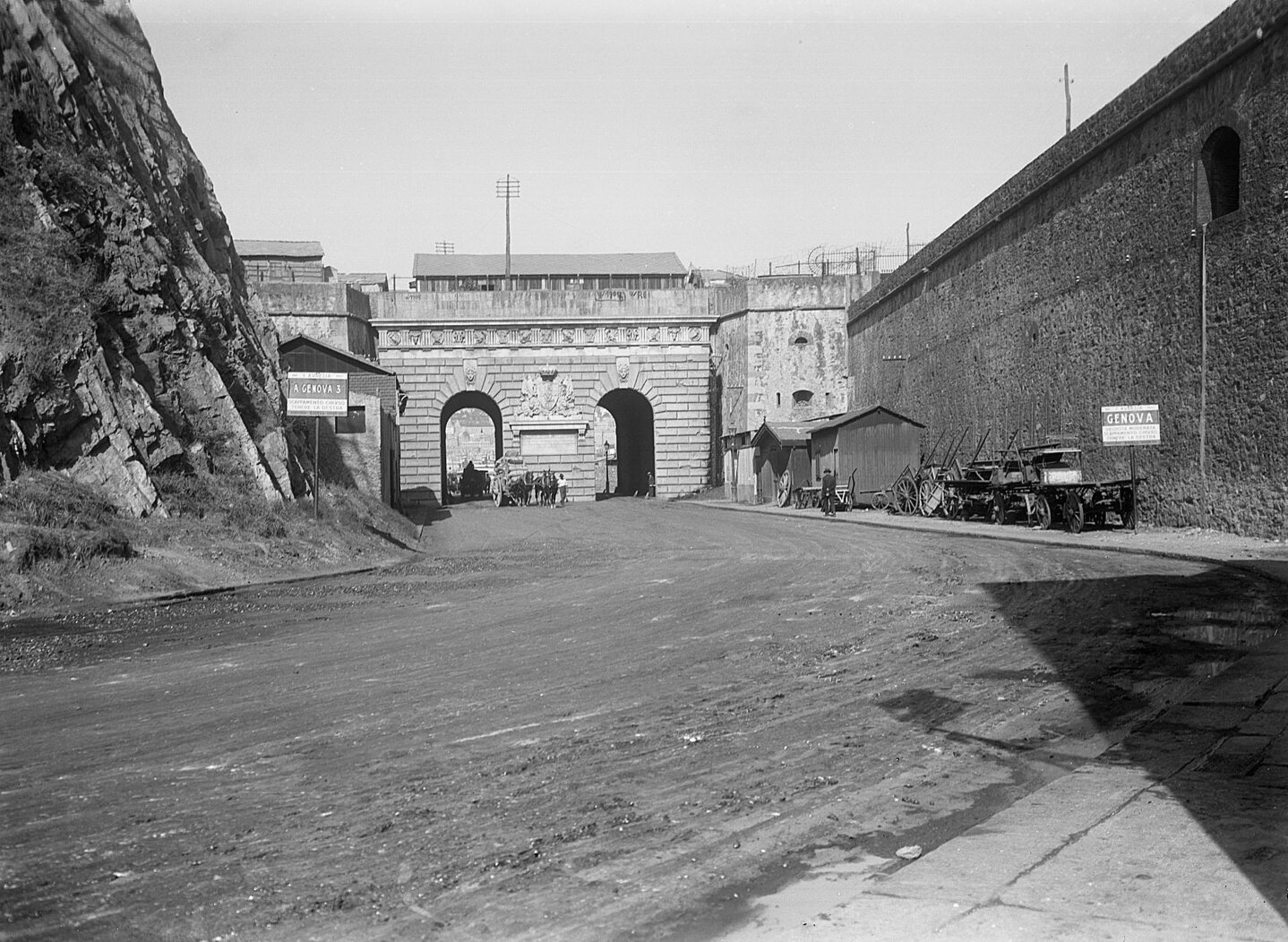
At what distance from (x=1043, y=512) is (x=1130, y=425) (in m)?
3.16

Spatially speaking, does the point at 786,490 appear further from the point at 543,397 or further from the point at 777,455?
the point at 543,397

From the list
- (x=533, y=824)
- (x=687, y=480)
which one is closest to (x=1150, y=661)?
(x=533, y=824)

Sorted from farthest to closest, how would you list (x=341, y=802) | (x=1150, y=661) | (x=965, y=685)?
1. (x=1150, y=661)
2. (x=965, y=685)
3. (x=341, y=802)

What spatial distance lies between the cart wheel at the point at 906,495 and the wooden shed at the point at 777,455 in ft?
21.2

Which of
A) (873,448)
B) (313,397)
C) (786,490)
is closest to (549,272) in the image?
(786,490)

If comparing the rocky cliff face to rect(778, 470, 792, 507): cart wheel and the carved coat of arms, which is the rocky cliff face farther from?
the carved coat of arms

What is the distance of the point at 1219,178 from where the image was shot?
63.3 feet

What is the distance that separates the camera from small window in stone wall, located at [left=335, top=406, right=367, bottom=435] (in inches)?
1140

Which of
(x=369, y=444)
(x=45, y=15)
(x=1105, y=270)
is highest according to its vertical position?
(x=45, y=15)

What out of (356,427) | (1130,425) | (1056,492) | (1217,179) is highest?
(1217,179)

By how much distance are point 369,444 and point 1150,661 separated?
939 inches

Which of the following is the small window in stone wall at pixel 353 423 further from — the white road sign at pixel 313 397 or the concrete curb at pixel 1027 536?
the concrete curb at pixel 1027 536

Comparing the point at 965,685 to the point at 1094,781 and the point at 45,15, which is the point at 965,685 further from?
the point at 45,15

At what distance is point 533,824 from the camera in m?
4.46
